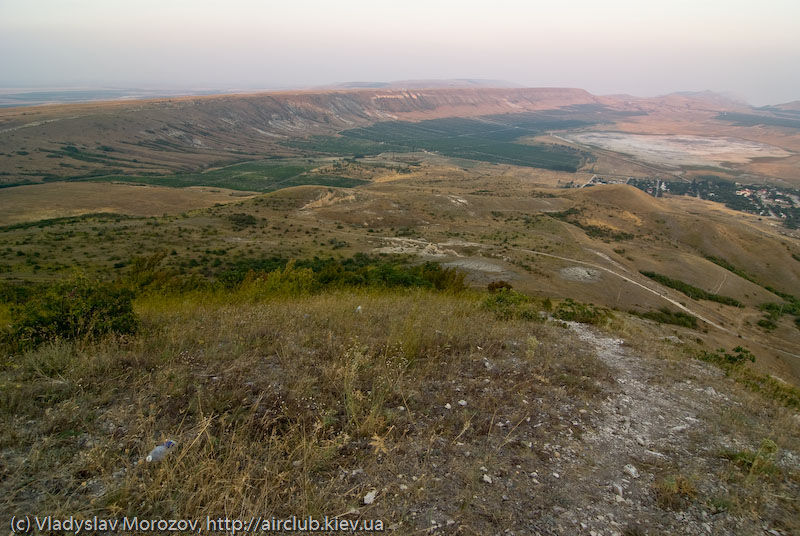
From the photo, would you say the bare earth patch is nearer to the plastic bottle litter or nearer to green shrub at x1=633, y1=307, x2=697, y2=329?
green shrub at x1=633, y1=307, x2=697, y2=329

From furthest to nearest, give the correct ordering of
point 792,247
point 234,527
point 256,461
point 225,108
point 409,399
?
1. point 225,108
2. point 792,247
3. point 409,399
4. point 256,461
5. point 234,527

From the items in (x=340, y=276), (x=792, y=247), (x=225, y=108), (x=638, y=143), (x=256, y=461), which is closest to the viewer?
(x=256, y=461)

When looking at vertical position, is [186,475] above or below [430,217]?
above

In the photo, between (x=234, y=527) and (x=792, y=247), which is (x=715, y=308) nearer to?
(x=792, y=247)

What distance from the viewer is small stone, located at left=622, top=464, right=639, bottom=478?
415 cm

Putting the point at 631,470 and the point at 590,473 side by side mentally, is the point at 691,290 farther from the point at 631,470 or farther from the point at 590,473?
the point at 590,473

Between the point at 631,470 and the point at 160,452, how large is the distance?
479cm

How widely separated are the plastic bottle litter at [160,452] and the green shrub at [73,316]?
330 centimetres

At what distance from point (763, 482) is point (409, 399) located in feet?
13.1

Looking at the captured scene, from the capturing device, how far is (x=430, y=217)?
179 feet

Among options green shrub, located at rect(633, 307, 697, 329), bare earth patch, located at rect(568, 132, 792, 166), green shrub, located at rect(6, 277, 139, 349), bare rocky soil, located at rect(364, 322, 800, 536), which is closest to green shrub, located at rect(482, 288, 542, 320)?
bare rocky soil, located at rect(364, 322, 800, 536)

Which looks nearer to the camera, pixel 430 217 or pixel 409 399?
pixel 409 399

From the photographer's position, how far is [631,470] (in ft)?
13.8

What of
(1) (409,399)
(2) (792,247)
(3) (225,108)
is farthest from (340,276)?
(3) (225,108)
